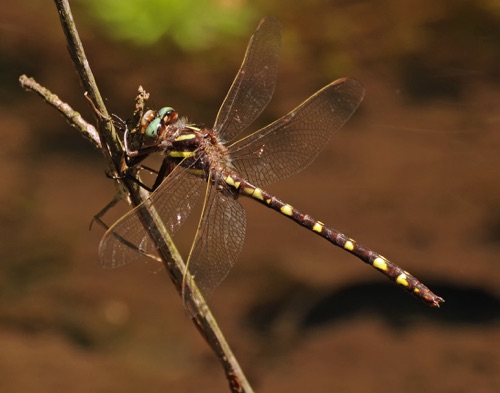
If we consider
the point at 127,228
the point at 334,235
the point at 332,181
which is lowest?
the point at 127,228

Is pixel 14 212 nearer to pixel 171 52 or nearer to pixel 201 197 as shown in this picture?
pixel 171 52

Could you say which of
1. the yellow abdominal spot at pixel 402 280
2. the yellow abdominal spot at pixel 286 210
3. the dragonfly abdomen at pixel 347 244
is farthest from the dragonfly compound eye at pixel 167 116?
the yellow abdominal spot at pixel 402 280

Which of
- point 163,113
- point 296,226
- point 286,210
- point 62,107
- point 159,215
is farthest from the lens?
point 296,226

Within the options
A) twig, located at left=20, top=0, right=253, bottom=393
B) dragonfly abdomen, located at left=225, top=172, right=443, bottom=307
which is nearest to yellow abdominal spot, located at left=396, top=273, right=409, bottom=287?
dragonfly abdomen, located at left=225, top=172, right=443, bottom=307

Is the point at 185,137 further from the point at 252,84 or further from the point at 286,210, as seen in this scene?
the point at 286,210

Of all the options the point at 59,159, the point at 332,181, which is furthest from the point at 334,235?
the point at 59,159

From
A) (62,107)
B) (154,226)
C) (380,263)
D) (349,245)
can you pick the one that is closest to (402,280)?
(380,263)
